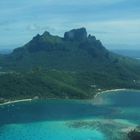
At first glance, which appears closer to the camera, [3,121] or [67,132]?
[67,132]

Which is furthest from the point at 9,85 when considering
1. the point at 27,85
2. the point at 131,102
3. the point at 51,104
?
the point at 131,102

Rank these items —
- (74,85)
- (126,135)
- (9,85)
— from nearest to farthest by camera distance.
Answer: (126,135)
(9,85)
(74,85)

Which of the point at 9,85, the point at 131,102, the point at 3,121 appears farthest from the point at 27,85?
the point at 3,121

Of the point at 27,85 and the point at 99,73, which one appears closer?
the point at 27,85

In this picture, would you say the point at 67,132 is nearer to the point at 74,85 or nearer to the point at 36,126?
the point at 36,126

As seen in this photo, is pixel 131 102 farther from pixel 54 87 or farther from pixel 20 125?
pixel 20 125

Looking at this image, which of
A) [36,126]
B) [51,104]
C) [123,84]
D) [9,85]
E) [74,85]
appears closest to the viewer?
[36,126]
